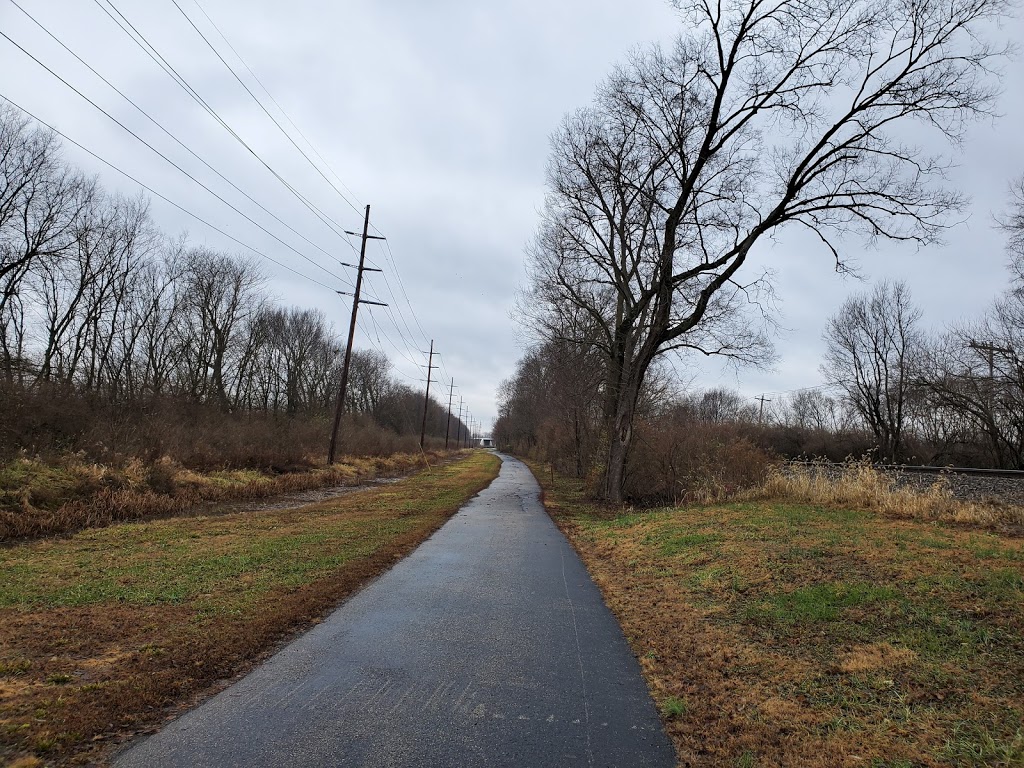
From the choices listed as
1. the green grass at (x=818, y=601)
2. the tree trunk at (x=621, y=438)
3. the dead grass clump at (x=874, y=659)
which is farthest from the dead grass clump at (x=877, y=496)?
the dead grass clump at (x=874, y=659)

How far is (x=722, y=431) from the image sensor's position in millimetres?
19688

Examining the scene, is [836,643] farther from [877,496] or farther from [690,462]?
[690,462]

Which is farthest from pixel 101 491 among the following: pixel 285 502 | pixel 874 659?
pixel 874 659

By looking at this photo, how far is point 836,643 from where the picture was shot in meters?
5.12

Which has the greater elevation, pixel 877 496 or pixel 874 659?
pixel 877 496

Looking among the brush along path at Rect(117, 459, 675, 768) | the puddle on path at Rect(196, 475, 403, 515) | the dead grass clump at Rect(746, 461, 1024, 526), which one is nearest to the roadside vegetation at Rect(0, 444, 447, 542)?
the puddle on path at Rect(196, 475, 403, 515)

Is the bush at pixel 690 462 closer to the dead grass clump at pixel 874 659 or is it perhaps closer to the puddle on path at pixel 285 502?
the dead grass clump at pixel 874 659

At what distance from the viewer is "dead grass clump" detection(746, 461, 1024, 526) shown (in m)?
9.88

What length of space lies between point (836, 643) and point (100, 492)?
631 inches

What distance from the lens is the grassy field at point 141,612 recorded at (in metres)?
3.62

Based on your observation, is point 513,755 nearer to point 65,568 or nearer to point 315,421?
point 65,568

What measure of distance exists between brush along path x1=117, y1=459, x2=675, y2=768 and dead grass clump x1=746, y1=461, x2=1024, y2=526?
711 centimetres

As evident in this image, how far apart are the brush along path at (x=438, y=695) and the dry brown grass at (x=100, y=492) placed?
8961 mm

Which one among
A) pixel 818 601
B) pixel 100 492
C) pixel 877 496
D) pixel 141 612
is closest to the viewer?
pixel 141 612
